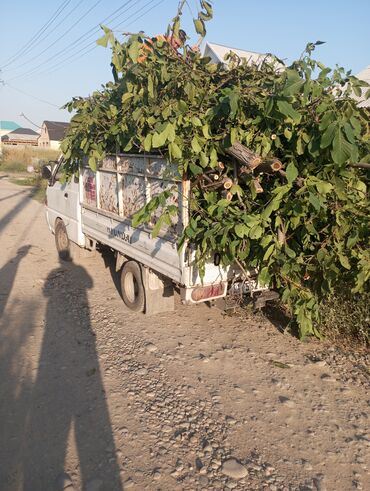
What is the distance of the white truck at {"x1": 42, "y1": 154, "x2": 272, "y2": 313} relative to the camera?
399 centimetres

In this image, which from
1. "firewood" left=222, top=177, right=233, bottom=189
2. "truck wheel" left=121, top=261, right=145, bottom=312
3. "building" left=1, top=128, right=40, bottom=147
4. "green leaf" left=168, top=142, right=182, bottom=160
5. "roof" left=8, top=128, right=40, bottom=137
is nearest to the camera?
"green leaf" left=168, top=142, right=182, bottom=160

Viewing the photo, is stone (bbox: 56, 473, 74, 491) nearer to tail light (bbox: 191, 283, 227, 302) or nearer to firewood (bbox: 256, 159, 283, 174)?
tail light (bbox: 191, 283, 227, 302)

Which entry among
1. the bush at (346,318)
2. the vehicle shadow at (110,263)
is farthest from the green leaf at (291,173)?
the vehicle shadow at (110,263)

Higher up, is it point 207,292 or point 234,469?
point 207,292

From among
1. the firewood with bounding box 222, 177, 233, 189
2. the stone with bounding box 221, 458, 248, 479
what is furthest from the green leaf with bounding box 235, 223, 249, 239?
the stone with bounding box 221, 458, 248, 479

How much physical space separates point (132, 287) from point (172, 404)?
7.08ft

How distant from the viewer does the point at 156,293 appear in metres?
5.07

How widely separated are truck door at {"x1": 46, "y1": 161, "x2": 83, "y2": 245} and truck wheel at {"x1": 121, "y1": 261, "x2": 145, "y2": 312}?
155 cm

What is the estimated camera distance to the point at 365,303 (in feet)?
13.2

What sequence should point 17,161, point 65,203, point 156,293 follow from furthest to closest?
1. point 17,161
2. point 65,203
3. point 156,293

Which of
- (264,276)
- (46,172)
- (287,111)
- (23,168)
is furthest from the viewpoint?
(23,168)

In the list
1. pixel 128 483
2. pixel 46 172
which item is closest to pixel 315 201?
pixel 128 483

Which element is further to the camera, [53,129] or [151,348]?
[53,129]

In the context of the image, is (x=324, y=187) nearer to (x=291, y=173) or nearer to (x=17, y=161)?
(x=291, y=173)
